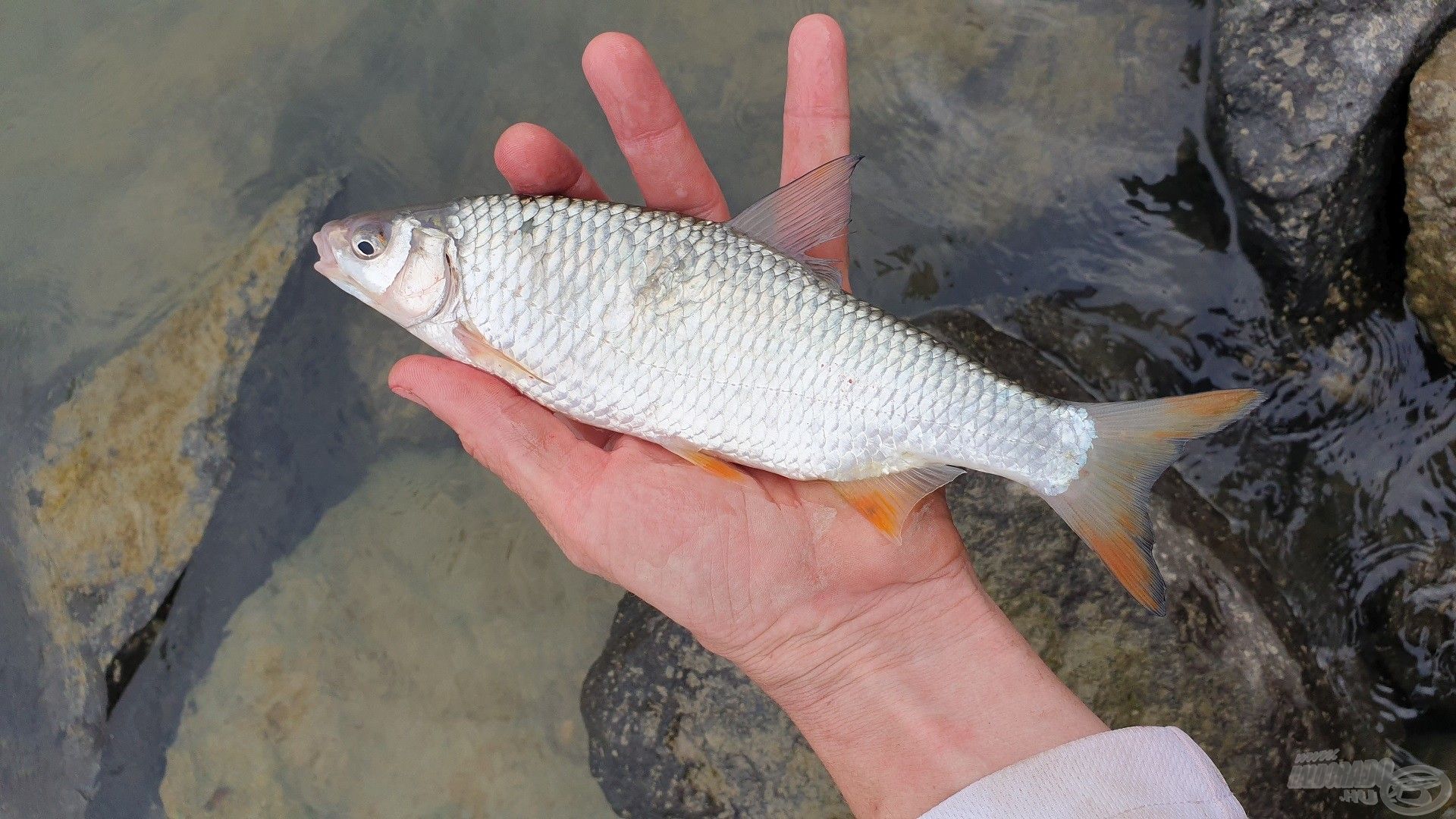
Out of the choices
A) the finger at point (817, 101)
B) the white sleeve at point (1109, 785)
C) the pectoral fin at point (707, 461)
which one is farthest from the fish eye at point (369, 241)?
the white sleeve at point (1109, 785)

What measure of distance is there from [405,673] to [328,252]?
6.48 ft

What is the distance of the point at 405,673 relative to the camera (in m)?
3.69

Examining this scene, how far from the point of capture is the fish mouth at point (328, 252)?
252 cm

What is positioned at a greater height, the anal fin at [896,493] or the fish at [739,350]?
the fish at [739,350]

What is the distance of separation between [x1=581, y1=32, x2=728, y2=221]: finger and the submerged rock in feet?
6.23

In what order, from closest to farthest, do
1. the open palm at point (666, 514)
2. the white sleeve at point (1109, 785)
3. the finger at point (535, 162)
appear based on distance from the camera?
the white sleeve at point (1109, 785), the open palm at point (666, 514), the finger at point (535, 162)

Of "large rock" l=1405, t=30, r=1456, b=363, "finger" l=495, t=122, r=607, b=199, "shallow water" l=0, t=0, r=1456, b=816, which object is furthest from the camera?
"shallow water" l=0, t=0, r=1456, b=816

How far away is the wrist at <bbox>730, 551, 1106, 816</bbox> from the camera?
94.8 inches

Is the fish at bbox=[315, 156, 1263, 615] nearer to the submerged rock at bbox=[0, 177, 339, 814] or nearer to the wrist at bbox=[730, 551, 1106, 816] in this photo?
the wrist at bbox=[730, 551, 1106, 816]

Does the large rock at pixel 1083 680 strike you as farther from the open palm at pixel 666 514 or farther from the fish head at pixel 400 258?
the fish head at pixel 400 258

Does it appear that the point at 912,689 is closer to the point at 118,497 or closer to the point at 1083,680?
the point at 1083,680

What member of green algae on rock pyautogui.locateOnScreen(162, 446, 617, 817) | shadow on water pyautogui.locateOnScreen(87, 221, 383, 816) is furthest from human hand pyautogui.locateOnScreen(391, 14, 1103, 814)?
shadow on water pyautogui.locateOnScreen(87, 221, 383, 816)

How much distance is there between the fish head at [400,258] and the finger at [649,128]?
0.68 meters

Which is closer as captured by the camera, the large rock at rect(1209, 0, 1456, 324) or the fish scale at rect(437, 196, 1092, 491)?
the fish scale at rect(437, 196, 1092, 491)
